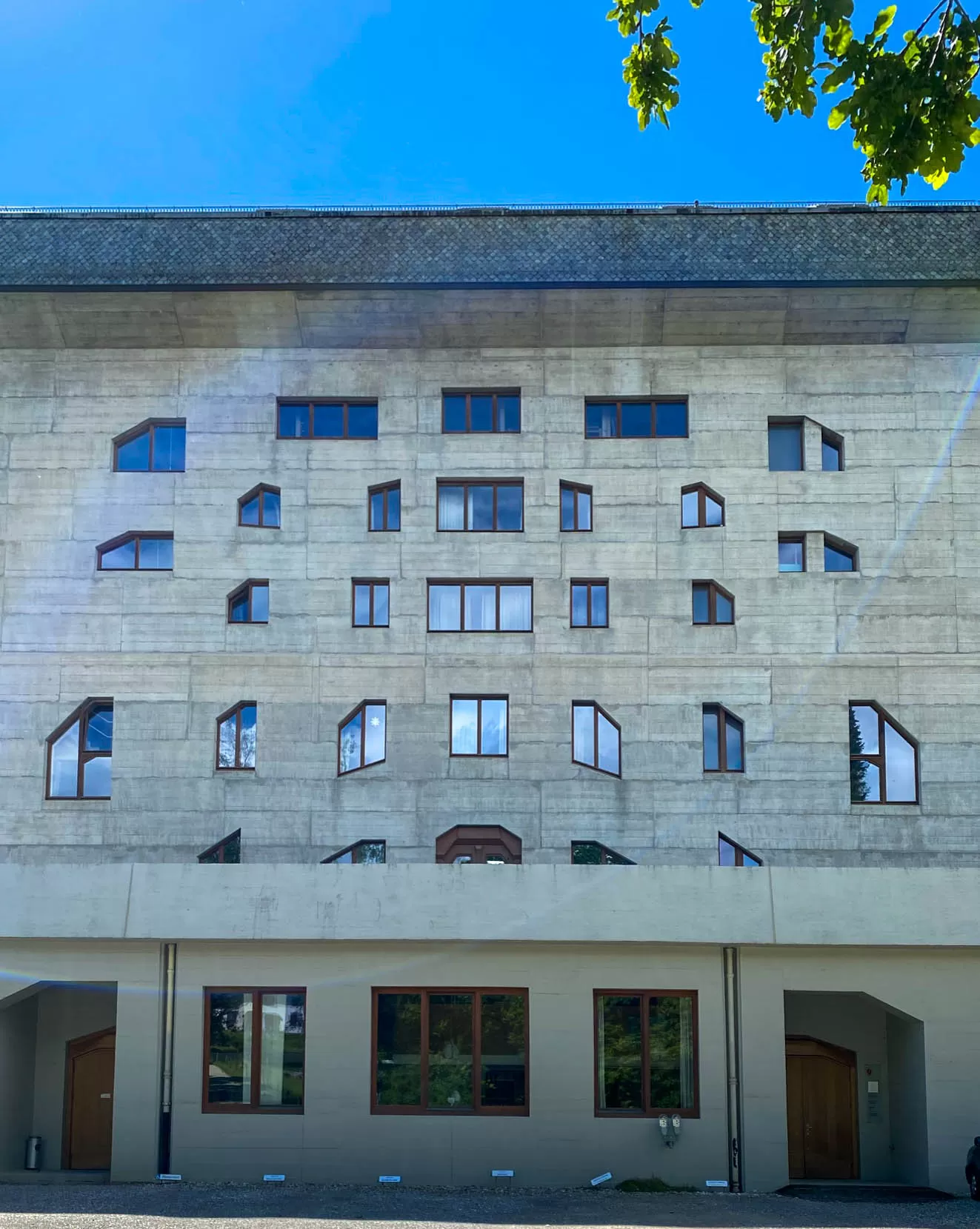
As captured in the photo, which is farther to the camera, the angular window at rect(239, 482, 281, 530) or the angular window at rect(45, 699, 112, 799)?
the angular window at rect(239, 482, 281, 530)

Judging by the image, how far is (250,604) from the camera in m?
27.2

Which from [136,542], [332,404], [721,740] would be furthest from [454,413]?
[721,740]

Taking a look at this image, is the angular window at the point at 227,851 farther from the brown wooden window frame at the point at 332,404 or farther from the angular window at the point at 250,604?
the brown wooden window frame at the point at 332,404

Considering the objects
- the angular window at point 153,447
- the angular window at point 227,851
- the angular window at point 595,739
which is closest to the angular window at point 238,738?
the angular window at point 227,851

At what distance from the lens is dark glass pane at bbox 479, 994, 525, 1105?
22.6 m

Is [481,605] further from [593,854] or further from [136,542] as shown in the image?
[136,542]

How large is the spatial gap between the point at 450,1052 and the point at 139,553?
1116 centimetres

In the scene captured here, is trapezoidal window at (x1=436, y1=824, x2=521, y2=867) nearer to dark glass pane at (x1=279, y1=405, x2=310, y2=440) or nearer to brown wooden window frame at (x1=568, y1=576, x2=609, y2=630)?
brown wooden window frame at (x1=568, y1=576, x2=609, y2=630)

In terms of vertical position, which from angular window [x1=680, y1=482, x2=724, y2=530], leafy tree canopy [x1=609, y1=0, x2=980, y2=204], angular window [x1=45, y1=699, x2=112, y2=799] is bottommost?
angular window [x1=45, y1=699, x2=112, y2=799]

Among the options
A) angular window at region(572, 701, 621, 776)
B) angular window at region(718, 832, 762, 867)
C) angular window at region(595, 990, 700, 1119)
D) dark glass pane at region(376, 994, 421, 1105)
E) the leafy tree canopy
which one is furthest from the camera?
angular window at region(572, 701, 621, 776)

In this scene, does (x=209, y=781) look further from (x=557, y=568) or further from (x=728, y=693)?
(x=728, y=693)

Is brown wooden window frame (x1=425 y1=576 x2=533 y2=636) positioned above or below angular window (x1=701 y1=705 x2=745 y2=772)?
above

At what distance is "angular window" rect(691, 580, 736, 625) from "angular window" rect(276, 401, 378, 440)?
6.90m

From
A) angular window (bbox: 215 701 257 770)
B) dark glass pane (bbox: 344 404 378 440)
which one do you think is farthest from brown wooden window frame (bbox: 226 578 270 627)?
dark glass pane (bbox: 344 404 378 440)
